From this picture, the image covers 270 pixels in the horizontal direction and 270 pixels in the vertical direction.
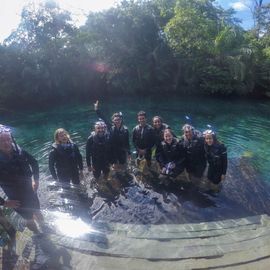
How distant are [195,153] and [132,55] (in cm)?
2166

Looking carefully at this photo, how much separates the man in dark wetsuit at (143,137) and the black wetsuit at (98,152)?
39.9 inches

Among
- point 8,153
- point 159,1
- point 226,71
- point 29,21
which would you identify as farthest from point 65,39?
→ point 8,153

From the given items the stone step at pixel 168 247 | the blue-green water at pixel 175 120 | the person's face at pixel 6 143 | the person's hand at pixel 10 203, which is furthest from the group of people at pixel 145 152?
the blue-green water at pixel 175 120

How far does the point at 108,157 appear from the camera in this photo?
8.23m

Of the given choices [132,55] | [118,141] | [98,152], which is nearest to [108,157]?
[98,152]

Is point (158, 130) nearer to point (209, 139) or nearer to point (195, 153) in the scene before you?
point (195, 153)

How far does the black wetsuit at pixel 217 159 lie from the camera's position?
7.32m

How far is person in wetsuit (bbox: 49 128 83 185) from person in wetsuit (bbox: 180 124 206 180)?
2699 millimetres

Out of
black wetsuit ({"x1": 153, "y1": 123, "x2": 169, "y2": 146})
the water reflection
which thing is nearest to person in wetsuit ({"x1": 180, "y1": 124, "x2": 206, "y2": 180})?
black wetsuit ({"x1": 153, "y1": 123, "x2": 169, "y2": 146})

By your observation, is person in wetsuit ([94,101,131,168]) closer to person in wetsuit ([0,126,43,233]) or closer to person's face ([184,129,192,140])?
person's face ([184,129,192,140])

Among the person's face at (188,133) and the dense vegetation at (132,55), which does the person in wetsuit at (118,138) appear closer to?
the person's face at (188,133)

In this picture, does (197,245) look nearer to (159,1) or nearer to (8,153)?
(8,153)

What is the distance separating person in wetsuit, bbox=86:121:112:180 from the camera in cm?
768

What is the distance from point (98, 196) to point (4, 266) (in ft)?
12.5
